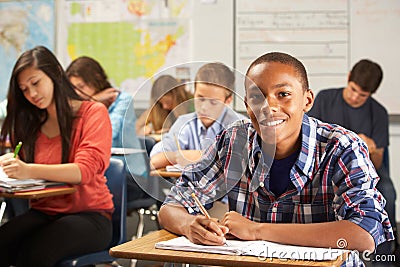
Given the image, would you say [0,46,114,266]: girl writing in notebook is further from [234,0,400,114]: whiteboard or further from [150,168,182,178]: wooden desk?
[234,0,400,114]: whiteboard

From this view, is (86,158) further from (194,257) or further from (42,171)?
(194,257)

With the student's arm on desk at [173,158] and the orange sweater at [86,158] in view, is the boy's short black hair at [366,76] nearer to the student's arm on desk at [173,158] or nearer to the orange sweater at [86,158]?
the orange sweater at [86,158]

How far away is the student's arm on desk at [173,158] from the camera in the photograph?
5.74ft

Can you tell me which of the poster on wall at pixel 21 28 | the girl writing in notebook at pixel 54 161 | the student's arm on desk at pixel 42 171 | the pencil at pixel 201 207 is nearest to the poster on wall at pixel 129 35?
the poster on wall at pixel 21 28

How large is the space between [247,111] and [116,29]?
14.9ft

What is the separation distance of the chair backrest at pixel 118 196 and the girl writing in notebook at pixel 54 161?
0.11 feet

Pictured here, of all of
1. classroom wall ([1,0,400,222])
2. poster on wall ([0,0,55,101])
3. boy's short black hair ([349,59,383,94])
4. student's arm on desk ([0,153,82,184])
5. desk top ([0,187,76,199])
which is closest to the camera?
desk top ([0,187,76,199])

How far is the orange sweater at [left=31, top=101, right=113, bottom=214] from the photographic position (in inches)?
107

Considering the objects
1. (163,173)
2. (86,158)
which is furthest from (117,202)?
(163,173)

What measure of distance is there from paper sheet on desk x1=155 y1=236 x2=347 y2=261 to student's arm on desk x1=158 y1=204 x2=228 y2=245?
2 cm

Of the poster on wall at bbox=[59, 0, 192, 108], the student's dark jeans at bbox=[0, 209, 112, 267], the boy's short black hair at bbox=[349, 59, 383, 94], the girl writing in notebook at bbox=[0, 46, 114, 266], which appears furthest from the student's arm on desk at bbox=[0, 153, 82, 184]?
the poster on wall at bbox=[59, 0, 192, 108]

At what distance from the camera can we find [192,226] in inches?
64.8

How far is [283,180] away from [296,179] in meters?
0.06

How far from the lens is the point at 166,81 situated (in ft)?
5.58
